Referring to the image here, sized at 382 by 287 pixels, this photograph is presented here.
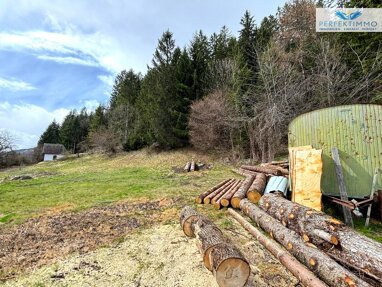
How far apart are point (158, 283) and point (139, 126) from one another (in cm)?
2512

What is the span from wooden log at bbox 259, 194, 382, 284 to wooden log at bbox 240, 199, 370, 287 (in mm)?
176

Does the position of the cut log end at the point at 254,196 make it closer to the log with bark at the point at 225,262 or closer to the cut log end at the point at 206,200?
the cut log end at the point at 206,200

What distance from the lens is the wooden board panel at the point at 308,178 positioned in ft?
20.3

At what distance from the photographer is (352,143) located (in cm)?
640

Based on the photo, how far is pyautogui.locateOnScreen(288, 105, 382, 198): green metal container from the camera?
6.16 meters

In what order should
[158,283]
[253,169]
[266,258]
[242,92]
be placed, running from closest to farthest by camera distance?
[158,283] < [266,258] < [253,169] < [242,92]

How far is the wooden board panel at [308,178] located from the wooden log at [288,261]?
1.73 m

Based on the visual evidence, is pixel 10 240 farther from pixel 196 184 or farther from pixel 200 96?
pixel 200 96

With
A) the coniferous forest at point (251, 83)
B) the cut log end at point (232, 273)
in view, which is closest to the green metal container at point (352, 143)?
the cut log end at point (232, 273)

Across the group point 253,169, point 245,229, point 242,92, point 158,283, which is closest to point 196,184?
point 253,169

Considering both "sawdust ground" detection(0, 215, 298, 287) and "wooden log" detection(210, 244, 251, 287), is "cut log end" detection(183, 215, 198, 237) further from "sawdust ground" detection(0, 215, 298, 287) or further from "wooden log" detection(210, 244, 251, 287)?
"wooden log" detection(210, 244, 251, 287)

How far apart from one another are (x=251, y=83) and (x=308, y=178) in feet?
47.2

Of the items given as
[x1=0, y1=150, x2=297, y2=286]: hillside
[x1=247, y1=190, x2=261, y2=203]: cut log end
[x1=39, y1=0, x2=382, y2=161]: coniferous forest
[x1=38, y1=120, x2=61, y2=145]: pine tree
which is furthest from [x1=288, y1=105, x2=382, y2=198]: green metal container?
[x1=38, y1=120, x2=61, y2=145]: pine tree

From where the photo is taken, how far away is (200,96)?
23.0 meters
